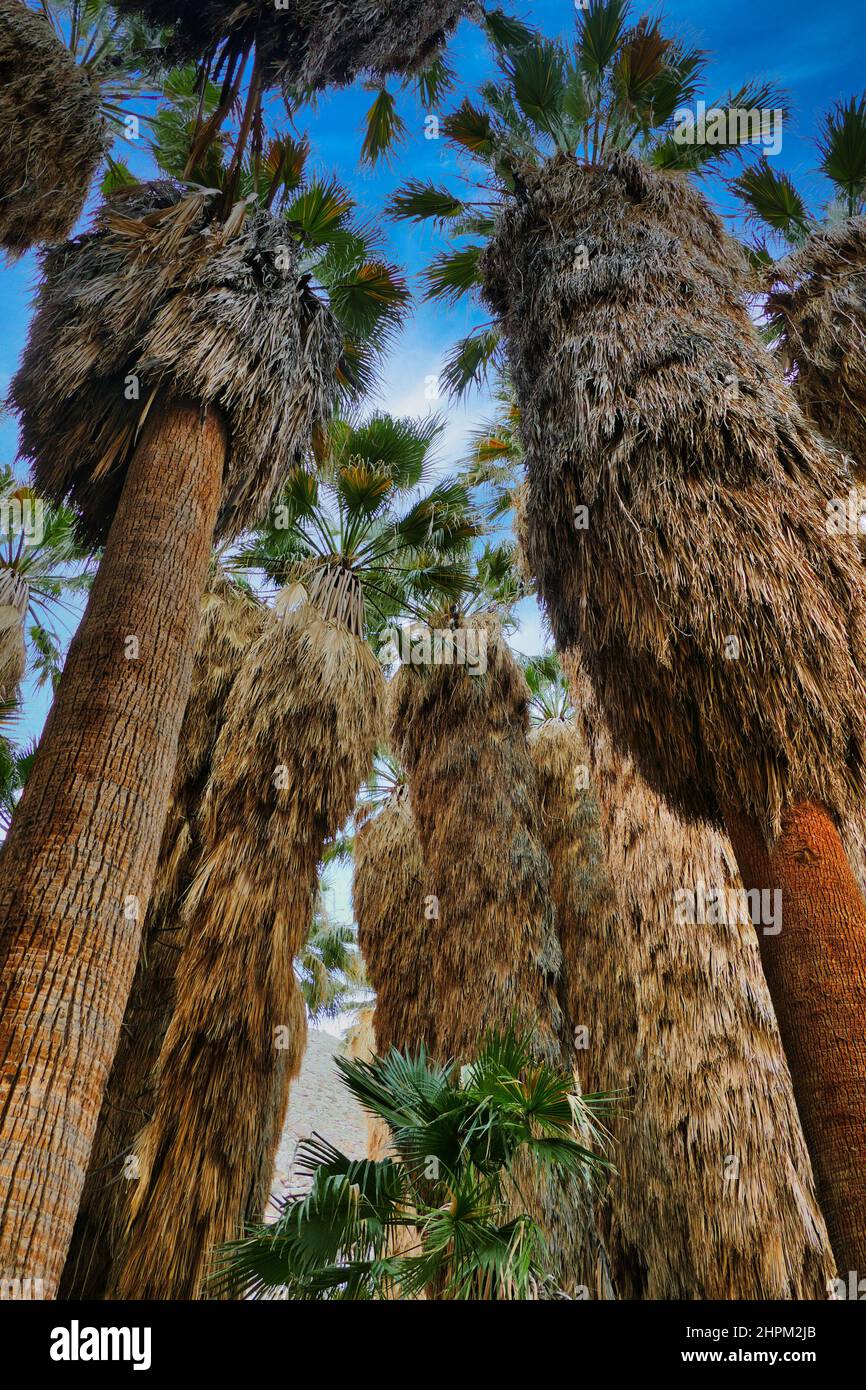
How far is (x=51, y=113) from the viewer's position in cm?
622

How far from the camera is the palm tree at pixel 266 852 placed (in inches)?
234

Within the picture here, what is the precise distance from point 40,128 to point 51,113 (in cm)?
17

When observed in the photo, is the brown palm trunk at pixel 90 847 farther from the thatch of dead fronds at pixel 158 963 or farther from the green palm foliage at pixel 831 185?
the green palm foliage at pixel 831 185

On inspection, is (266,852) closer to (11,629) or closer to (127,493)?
(127,493)

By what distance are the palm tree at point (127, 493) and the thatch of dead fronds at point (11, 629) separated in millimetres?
2994

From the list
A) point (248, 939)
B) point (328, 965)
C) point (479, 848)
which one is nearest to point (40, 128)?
point (248, 939)

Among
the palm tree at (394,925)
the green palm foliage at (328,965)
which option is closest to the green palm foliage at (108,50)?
the palm tree at (394,925)

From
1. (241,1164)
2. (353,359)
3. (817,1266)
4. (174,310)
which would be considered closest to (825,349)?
(353,359)

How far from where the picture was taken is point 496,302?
323 inches

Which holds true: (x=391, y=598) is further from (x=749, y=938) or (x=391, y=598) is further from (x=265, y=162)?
(x=749, y=938)

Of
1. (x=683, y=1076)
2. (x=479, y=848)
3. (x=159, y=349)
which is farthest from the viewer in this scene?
(x=479, y=848)

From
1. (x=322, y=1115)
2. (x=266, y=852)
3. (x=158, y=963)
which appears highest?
(x=322, y=1115)

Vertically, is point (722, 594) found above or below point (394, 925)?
below
